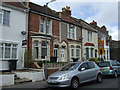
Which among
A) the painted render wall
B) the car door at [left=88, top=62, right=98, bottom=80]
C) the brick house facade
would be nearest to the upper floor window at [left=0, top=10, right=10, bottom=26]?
the painted render wall

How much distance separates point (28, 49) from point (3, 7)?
4.83m

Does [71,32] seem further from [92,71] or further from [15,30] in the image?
[92,71]

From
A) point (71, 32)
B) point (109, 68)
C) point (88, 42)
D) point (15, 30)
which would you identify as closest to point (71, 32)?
point (71, 32)

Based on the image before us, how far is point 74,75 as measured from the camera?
9.77 m

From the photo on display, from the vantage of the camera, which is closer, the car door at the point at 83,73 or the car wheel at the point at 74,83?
the car wheel at the point at 74,83

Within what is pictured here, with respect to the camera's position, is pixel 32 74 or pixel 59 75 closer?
pixel 59 75

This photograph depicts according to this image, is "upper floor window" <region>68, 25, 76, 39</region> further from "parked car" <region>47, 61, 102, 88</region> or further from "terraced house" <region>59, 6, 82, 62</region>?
"parked car" <region>47, 61, 102, 88</region>

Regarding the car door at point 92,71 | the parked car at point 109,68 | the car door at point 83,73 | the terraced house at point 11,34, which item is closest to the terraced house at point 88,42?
the parked car at point 109,68

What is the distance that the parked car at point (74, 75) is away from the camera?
9391 millimetres

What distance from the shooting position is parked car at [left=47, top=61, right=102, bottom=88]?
9391 millimetres

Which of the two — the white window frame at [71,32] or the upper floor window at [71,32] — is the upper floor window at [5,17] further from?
the upper floor window at [71,32]

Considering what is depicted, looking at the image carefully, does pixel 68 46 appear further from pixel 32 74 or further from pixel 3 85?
pixel 3 85

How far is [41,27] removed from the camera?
19031 millimetres

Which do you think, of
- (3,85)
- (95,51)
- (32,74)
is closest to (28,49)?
(32,74)
